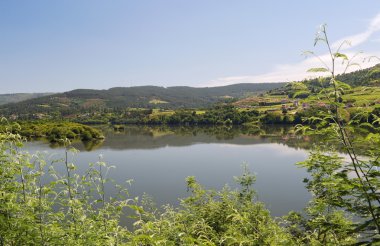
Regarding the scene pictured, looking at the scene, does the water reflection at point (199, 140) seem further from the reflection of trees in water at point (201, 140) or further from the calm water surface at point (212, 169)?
the calm water surface at point (212, 169)

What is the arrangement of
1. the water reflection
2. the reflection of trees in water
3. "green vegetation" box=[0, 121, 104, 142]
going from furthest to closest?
1. "green vegetation" box=[0, 121, 104, 142]
2. the reflection of trees in water
3. the water reflection

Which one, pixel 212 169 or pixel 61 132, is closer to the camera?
pixel 212 169

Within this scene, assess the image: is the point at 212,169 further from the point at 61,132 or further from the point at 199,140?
the point at 61,132

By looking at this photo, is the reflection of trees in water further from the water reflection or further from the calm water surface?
the calm water surface

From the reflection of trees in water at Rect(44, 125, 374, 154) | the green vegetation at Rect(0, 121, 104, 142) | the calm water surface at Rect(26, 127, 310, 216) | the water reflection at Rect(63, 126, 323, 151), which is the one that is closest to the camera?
the calm water surface at Rect(26, 127, 310, 216)

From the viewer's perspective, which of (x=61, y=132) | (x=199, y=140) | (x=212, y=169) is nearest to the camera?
(x=212, y=169)

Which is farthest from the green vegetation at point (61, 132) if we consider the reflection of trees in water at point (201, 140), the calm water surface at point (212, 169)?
the calm water surface at point (212, 169)

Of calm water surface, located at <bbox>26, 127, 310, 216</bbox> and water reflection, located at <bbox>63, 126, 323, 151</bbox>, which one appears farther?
water reflection, located at <bbox>63, 126, 323, 151</bbox>

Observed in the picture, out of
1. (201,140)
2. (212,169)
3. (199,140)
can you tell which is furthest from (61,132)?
(212,169)

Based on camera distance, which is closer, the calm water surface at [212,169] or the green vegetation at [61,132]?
the calm water surface at [212,169]

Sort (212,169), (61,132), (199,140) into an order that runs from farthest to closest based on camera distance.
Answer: (61,132) < (199,140) < (212,169)

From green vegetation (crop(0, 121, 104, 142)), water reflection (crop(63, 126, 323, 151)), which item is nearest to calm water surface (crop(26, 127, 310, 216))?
water reflection (crop(63, 126, 323, 151))

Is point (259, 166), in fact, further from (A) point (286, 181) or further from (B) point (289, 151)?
(B) point (289, 151)

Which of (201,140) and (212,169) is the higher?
(212,169)
